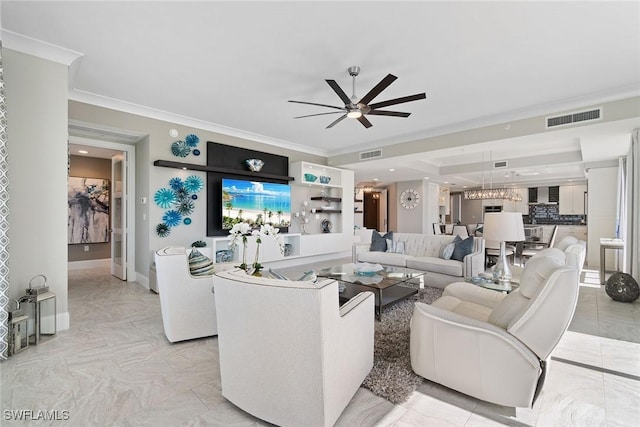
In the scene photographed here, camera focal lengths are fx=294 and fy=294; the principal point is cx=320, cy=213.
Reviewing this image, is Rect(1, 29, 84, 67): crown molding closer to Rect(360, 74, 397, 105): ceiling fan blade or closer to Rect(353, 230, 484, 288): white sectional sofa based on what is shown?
Rect(360, 74, 397, 105): ceiling fan blade

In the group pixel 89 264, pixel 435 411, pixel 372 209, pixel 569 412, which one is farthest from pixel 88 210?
pixel 372 209

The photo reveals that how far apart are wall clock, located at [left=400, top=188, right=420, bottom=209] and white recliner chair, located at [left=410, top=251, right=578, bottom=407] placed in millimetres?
8297

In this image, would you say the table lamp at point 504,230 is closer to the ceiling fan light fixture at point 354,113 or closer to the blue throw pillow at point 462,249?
the blue throw pillow at point 462,249

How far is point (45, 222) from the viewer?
2.84m

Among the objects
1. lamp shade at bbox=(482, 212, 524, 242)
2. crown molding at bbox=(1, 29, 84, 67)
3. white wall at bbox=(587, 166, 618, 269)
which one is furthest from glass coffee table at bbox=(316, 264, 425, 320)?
white wall at bbox=(587, 166, 618, 269)

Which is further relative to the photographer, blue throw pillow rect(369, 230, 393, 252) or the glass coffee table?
blue throw pillow rect(369, 230, 393, 252)

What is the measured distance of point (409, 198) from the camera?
10.3 m

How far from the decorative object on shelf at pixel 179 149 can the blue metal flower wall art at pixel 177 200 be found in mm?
393

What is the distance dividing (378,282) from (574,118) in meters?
3.54

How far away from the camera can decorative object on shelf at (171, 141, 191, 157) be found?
4840 millimetres

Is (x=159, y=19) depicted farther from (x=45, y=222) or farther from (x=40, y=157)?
(x=45, y=222)

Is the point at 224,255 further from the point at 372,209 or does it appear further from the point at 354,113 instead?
the point at 372,209

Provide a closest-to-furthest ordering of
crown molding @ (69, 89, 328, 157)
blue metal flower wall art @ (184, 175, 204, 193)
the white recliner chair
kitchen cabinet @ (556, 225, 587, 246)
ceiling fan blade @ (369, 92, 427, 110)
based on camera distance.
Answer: the white recliner chair
ceiling fan blade @ (369, 92, 427, 110)
crown molding @ (69, 89, 328, 157)
blue metal flower wall art @ (184, 175, 204, 193)
kitchen cabinet @ (556, 225, 587, 246)

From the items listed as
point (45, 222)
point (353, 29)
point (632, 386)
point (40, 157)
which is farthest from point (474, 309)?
point (40, 157)
